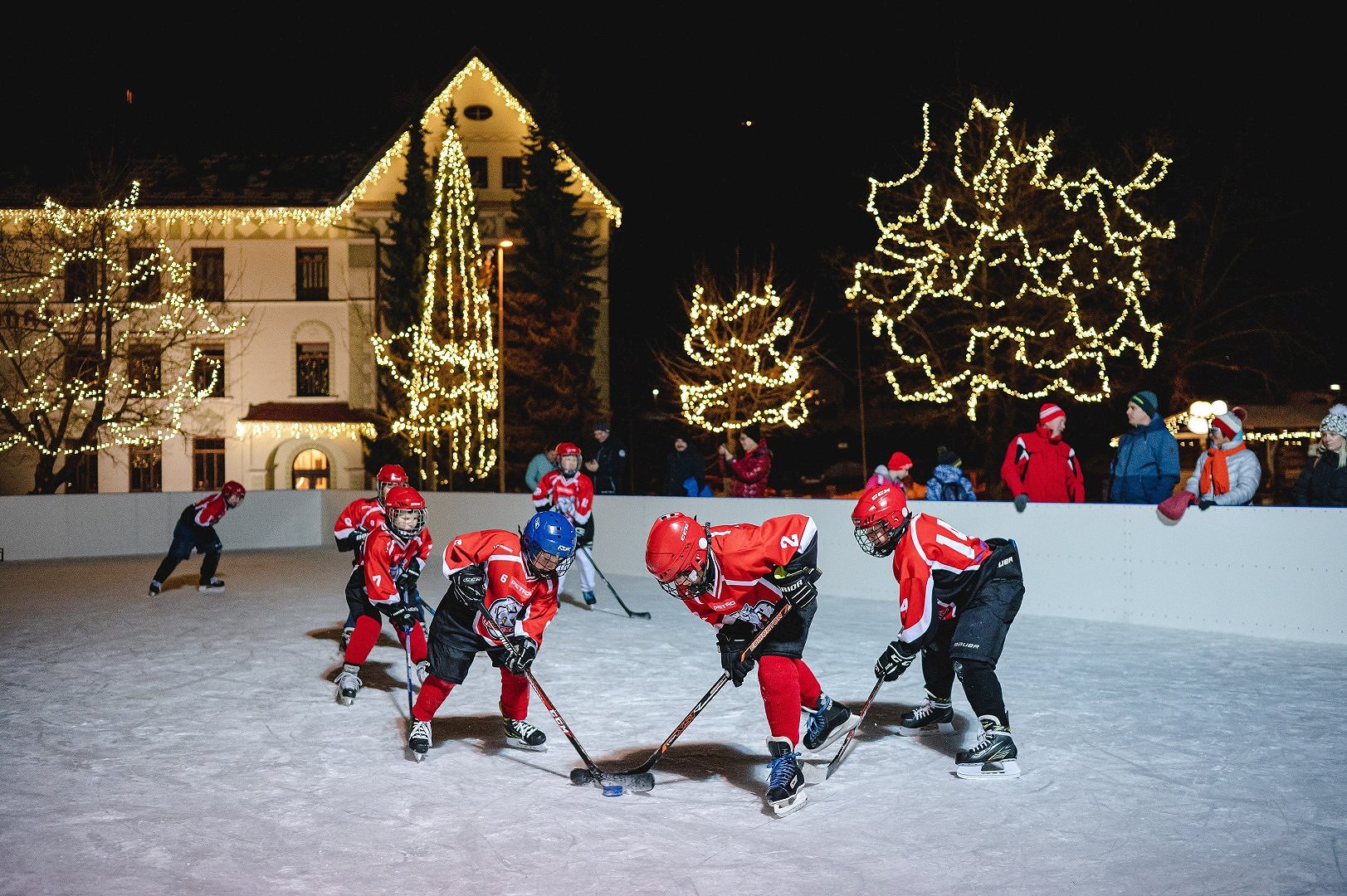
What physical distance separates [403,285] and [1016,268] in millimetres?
14731

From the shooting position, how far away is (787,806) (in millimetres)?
4488

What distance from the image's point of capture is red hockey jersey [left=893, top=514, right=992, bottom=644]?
5039 mm

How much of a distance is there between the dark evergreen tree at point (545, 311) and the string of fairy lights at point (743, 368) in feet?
9.28

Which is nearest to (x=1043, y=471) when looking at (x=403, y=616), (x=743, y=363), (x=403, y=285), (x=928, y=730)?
(x=928, y=730)

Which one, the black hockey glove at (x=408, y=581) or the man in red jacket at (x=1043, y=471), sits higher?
the man in red jacket at (x=1043, y=471)

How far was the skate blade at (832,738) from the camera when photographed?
5441mm

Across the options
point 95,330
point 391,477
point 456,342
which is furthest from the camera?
point 456,342

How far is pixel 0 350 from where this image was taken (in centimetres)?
2445

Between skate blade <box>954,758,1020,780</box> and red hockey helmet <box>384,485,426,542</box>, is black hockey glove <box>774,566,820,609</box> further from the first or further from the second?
red hockey helmet <box>384,485,426,542</box>

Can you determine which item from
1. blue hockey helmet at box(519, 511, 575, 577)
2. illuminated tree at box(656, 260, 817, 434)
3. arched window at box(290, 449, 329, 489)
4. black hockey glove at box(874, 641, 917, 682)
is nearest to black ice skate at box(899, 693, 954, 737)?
black hockey glove at box(874, 641, 917, 682)

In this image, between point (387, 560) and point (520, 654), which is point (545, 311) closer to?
point (387, 560)

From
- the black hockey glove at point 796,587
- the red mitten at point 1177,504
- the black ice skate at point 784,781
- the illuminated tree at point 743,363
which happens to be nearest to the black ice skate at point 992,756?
the black ice skate at point 784,781

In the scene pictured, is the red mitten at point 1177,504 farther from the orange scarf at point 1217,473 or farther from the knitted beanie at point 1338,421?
the knitted beanie at point 1338,421

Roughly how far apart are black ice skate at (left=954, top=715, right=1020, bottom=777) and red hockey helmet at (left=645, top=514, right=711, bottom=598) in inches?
58.1
